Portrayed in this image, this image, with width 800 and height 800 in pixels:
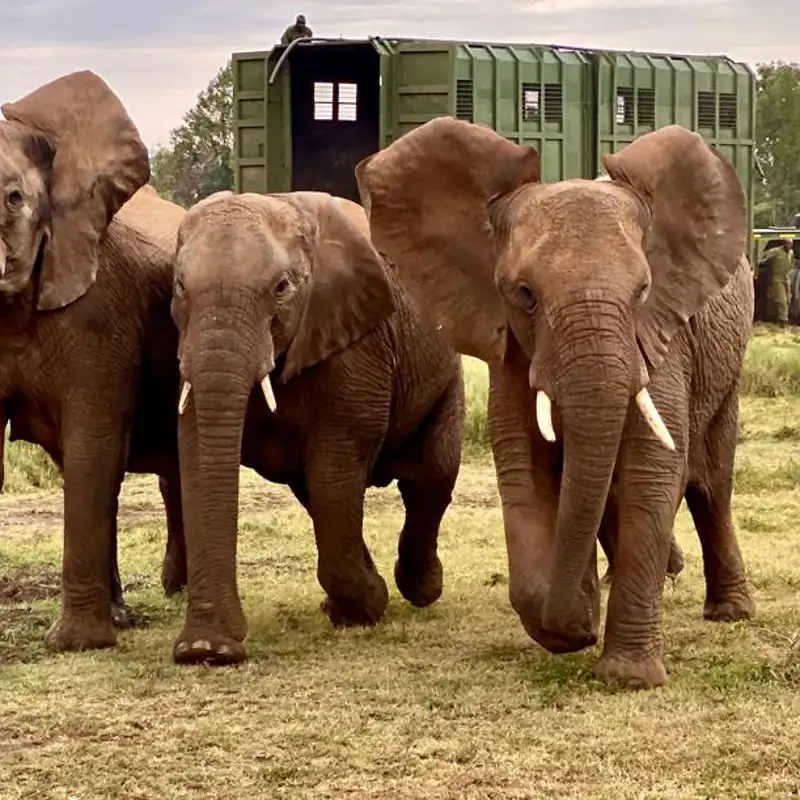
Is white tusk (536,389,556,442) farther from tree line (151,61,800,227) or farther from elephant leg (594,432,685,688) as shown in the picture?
tree line (151,61,800,227)

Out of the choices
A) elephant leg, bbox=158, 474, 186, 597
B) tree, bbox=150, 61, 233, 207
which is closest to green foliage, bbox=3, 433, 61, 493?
elephant leg, bbox=158, 474, 186, 597

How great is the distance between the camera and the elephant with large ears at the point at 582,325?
588cm

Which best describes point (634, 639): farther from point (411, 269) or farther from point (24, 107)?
point (24, 107)

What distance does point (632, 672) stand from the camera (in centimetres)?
629

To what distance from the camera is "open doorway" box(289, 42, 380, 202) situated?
18.8 m

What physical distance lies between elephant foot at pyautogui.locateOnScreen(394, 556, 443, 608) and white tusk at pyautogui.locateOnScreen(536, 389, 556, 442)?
95.9 inches

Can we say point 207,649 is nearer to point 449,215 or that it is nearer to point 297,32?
point 449,215

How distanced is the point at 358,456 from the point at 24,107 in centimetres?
199

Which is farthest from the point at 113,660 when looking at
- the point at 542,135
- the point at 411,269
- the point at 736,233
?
the point at 542,135

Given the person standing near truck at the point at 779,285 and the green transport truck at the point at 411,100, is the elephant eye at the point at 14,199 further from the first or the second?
the person standing near truck at the point at 779,285

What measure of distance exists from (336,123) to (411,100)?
1.19m

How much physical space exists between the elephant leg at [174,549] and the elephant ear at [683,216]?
3142 mm

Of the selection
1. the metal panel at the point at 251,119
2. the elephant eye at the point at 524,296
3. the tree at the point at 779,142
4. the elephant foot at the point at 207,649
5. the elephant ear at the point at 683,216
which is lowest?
the elephant foot at the point at 207,649

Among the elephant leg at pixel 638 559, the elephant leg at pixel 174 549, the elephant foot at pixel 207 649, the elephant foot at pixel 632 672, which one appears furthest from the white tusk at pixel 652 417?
the elephant leg at pixel 174 549
